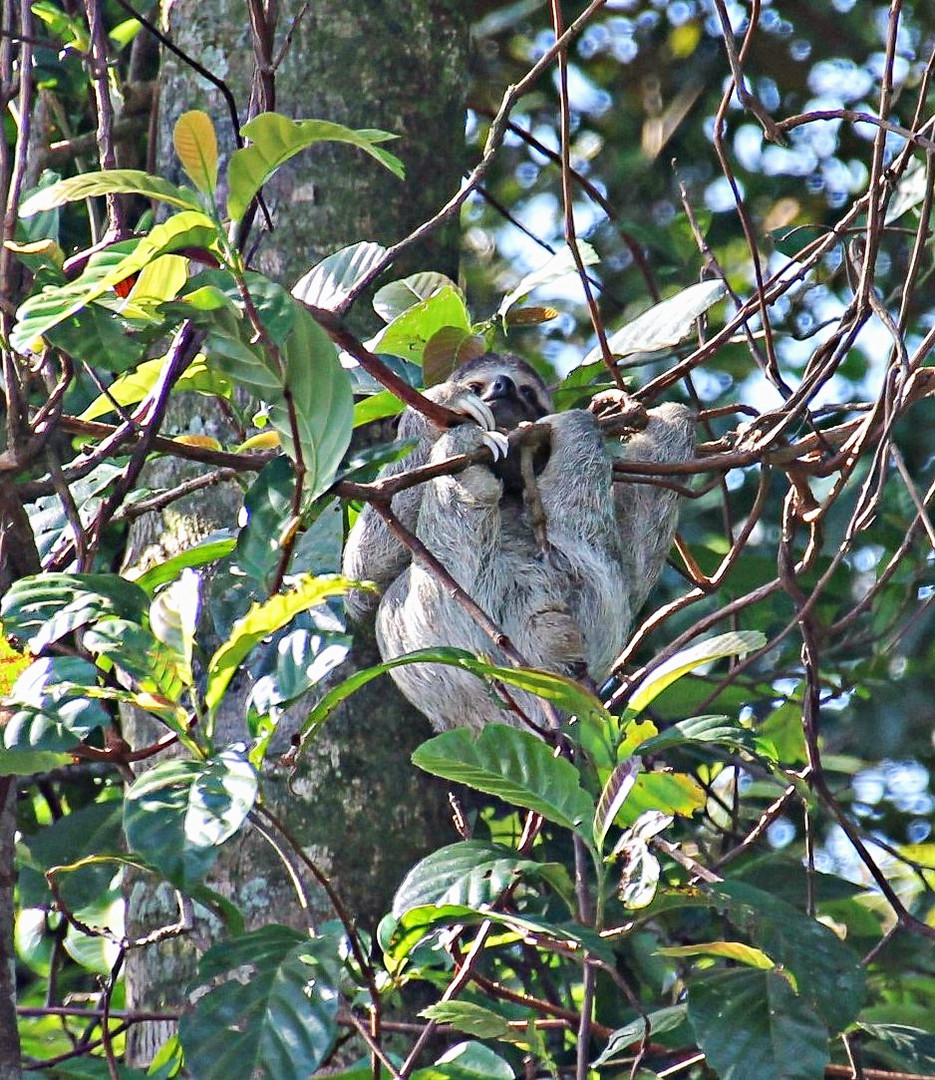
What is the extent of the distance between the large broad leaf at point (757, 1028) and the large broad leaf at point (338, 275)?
1.47m

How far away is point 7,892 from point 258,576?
74 cm

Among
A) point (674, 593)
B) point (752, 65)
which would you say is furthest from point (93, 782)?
point (752, 65)

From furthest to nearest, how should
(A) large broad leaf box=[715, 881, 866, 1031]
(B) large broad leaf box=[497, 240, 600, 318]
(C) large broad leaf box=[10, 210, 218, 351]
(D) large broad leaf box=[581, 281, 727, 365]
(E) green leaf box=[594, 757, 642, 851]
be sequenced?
(B) large broad leaf box=[497, 240, 600, 318] < (D) large broad leaf box=[581, 281, 727, 365] < (A) large broad leaf box=[715, 881, 866, 1031] < (E) green leaf box=[594, 757, 642, 851] < (C) large broad leaf box=[10, 210, 218, 351]

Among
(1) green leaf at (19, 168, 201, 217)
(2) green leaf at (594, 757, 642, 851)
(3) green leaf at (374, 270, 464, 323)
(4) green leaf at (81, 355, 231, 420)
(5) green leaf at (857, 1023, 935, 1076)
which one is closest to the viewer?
(1) green leaf at (19, 168, 201, 217)

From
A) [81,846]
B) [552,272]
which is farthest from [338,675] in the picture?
[552,272]

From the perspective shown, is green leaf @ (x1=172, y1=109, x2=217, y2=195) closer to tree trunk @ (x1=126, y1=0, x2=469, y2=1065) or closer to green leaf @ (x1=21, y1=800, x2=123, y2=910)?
green leaf @ (x1=21, y1=800, x2=123, y2=910)

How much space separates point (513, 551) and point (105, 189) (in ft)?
A: 6.21

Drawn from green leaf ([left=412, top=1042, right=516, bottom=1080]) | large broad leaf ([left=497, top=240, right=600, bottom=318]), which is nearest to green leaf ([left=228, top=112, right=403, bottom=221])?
large broad leaf ([left=497, top=240, right=600, bottom=318])

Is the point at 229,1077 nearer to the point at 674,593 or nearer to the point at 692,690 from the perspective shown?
the point at 692,690

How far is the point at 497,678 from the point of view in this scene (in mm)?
2203

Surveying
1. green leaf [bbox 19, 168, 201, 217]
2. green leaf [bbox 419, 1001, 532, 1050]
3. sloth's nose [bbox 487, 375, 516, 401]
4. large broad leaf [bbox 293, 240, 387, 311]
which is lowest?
green leaf [bbox 419, 1001, 532, 1050]

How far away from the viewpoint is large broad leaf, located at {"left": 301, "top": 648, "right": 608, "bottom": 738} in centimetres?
214

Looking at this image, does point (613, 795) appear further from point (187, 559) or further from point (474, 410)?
point (474, 410)

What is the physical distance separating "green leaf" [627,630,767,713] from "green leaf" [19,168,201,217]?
1066mm
